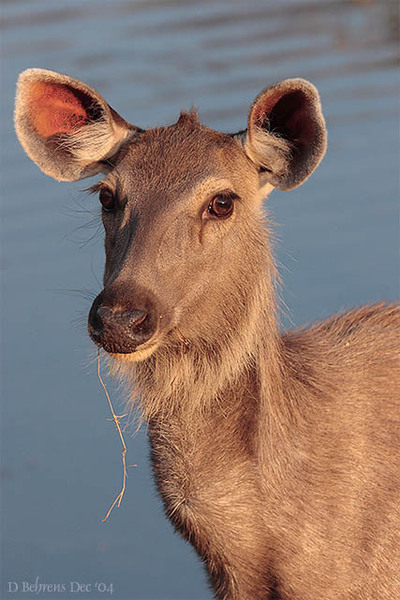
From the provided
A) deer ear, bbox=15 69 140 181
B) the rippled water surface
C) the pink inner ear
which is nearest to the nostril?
the rippled water surface

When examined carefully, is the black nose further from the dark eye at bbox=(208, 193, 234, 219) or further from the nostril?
the dark eye at bbox=(208, 193, 234, 219)

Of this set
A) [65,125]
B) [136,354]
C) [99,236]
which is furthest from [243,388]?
[99,236]

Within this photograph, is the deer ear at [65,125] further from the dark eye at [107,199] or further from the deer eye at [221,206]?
the deer eye at [221,206]

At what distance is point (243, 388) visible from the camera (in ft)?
16.7

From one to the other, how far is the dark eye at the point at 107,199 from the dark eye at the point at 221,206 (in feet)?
1.55

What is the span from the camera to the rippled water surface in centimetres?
742

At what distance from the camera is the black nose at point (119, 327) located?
4.42m

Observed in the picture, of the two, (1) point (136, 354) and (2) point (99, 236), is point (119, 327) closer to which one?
(1) point (136, 354)

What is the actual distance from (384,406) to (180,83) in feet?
30.4

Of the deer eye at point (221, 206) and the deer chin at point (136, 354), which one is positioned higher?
the deer eye at point (221, 206)

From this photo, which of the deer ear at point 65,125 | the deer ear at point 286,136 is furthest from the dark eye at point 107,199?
the deer ear at point 286,136

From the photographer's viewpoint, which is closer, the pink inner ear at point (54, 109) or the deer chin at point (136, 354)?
the deer chin at point (136, 354)

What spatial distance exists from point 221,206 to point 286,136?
20.2 inches

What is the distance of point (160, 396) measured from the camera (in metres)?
5.14
